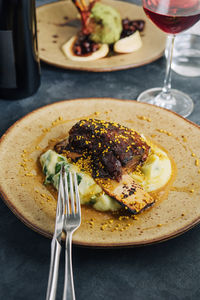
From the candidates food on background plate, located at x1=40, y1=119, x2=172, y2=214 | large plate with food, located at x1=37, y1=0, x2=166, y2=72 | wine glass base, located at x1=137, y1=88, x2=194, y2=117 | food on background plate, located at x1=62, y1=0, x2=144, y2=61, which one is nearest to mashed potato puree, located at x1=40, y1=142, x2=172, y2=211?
food on background plate, located at x1=40, y1=119, x2=172, y2=214

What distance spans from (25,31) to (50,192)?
43.4 inches

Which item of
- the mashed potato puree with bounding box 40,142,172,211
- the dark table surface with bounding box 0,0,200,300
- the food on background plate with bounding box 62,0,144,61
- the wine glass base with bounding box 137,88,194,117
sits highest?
the food on background plate with bounding box 62,0,144,61

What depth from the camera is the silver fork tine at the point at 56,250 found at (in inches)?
51.2

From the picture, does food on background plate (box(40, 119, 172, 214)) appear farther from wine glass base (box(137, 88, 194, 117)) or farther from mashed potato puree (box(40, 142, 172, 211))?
wine glass base (box(137, 88, 194, 117))

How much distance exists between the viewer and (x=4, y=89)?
2.67 meters

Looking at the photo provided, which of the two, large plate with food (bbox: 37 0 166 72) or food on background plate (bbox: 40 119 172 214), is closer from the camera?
food on background plate (bbox: 40 119 172 214)

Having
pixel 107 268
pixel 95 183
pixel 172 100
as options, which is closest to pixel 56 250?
pixel 107 268

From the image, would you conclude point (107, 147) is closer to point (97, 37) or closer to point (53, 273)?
point (53, 273)

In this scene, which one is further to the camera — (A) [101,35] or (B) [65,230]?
(A) [101,35]

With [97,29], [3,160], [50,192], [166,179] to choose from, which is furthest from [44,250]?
[97,29]

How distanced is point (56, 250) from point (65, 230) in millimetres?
142

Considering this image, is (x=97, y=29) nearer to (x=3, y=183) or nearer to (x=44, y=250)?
(x=3, y=183)

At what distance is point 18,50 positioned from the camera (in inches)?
98.4

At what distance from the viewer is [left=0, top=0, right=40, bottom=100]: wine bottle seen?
2.39m
